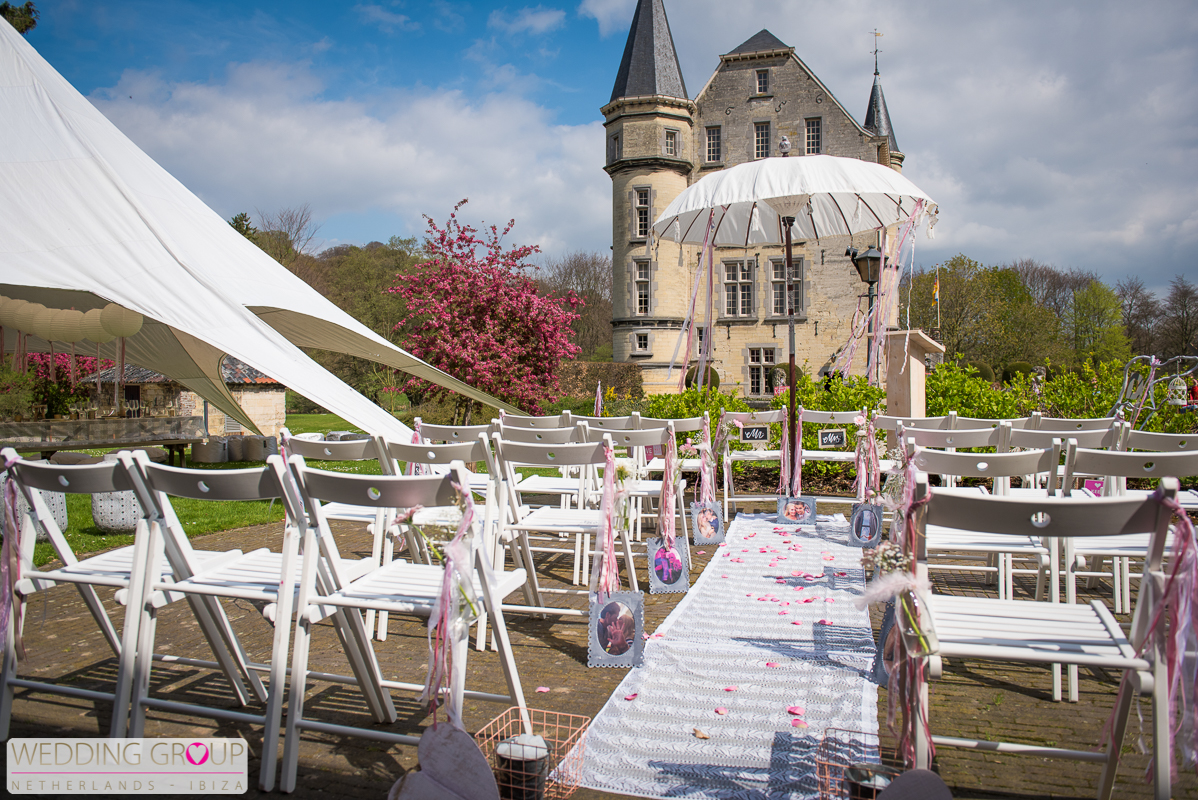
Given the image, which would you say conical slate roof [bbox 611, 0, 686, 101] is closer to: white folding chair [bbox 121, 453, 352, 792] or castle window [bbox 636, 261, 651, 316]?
castle window [bbox 636, 261, 651, 316]

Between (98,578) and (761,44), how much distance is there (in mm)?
27966

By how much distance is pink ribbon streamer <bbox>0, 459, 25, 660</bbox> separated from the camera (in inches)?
115

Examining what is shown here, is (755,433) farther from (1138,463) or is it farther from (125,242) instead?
(125,242)

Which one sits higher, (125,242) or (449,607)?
(125,242)

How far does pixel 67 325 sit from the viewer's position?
9.72m

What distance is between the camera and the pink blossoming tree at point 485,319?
44.6ft

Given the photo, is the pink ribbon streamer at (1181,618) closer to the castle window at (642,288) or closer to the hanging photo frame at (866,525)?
the hanging photo frame at (866,525)

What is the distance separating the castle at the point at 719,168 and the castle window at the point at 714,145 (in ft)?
0.12

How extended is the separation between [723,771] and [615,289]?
23840 millimetres

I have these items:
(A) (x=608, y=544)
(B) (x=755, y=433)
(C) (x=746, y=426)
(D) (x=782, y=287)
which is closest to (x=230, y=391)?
(C) (x=746, y=426)

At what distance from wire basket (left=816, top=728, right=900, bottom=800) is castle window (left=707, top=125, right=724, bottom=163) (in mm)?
25494

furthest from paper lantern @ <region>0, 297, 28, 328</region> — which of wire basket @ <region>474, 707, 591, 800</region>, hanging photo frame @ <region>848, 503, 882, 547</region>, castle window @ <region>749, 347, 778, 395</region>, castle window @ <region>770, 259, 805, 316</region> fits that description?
castle window @ <region>770, 259, 805, 316</region>

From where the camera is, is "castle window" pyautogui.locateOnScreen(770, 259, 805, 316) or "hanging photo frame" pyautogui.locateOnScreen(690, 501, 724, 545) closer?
"hanging photo frame" pyautogui.locateOnScreen(690, 501, 724, 545)

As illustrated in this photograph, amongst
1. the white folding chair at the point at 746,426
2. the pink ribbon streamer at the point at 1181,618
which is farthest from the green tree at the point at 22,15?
the pink ribbon streamer at the point at 1181,618
